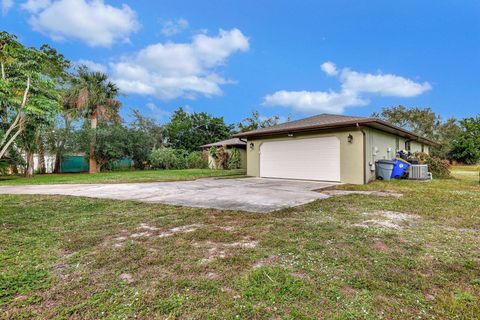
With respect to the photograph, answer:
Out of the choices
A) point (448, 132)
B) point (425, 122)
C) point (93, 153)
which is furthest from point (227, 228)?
point (448, 132)

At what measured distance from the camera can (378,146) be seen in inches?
398

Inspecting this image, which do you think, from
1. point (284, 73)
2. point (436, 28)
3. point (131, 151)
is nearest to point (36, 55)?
point (131, 151)

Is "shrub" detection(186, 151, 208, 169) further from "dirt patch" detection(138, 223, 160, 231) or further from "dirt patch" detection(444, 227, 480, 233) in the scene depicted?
"dirt patch" detection(444, 227, 480, 233)

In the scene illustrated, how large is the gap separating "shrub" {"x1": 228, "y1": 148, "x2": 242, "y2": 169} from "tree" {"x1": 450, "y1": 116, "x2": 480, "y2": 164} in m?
24.3

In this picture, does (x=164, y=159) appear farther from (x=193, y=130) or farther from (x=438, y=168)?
(x=438, y=168)

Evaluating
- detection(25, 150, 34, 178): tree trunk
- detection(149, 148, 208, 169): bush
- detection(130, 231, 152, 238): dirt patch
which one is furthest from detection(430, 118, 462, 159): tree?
detection(25, 150, 34, 178): tree trunk

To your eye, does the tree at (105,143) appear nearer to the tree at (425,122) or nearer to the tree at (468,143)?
the tree at (425,122)

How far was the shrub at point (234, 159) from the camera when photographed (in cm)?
1827

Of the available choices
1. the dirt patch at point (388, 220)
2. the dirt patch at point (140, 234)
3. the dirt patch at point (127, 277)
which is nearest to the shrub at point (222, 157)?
the dirt patch at point (388, 220)

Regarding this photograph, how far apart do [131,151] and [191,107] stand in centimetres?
1353

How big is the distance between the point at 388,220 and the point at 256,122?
26010mm

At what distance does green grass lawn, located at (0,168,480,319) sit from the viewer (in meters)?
1.73

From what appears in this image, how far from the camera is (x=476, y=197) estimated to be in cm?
598

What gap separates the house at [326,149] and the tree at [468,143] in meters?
18.7
